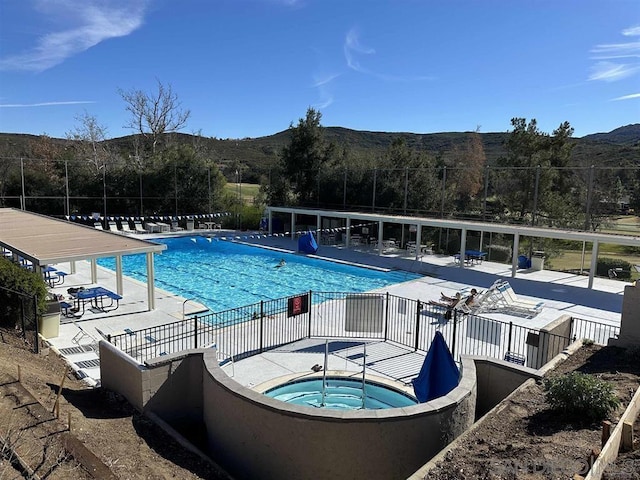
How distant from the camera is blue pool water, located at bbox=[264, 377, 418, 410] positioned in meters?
8.52

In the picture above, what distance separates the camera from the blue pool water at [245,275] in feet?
56.5

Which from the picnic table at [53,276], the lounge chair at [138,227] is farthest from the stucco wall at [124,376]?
the lounge chair at [138,227]

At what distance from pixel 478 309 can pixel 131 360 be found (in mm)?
9890

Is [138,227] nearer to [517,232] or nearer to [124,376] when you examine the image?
[517,232]

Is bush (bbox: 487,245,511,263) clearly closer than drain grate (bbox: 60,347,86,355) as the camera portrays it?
No

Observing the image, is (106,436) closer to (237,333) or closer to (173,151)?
(237,333)

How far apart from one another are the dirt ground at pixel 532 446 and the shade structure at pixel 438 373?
111 centimetres

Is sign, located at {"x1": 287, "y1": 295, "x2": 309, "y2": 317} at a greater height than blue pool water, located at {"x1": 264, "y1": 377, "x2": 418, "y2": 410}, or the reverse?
sign, located at {"x1": 287, "y1": 295, "x2": 309, "y2": 317}

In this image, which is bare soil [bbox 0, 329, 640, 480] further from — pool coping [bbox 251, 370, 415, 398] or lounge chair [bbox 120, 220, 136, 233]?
lounge chair [bbox 120, 220, 136, 233]

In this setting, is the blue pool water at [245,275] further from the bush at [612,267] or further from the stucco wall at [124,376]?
the bush at [612,267]

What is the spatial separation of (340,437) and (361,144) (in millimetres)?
80946

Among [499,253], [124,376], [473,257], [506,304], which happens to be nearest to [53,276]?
[124,376]

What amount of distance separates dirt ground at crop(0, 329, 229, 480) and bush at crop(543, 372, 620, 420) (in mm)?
4457

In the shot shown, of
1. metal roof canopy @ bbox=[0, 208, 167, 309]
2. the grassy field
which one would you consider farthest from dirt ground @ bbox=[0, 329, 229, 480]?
the grassy field
